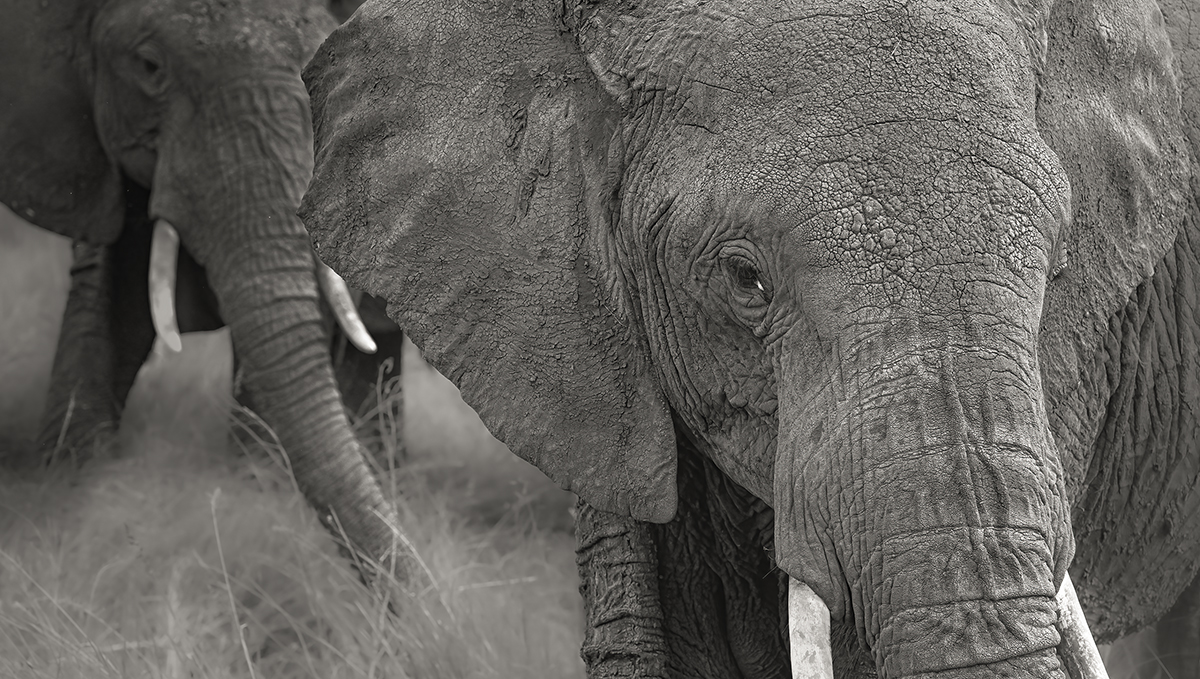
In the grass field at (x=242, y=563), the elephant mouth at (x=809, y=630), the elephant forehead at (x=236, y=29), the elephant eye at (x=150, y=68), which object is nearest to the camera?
the elephant mouth at (x=809, y=630)

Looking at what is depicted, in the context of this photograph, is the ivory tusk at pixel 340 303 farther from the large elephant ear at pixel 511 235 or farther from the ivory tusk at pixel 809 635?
the ivory tusk at pixel 809 635

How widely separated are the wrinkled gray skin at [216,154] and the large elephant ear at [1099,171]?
2477mm

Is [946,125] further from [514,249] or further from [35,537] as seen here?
[35,537]

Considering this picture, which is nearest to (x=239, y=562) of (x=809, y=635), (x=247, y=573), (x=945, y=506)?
(x=247, y=573)

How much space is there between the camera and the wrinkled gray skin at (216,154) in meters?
4.49

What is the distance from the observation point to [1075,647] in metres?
1.91

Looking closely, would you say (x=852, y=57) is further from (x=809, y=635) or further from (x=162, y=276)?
(x=162, y=276)

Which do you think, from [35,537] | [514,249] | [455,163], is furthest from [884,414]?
[35,537]

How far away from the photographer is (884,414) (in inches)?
69.2

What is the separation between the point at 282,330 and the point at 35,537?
3.19 feet

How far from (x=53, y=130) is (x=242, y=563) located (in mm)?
1724

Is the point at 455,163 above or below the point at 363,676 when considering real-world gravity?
above

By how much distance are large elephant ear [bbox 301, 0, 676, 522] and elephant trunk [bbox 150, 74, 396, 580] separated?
6.95 ft

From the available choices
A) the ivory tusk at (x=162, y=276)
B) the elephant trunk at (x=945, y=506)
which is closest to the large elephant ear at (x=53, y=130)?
the ivory tusk at (x=162, y=276)
